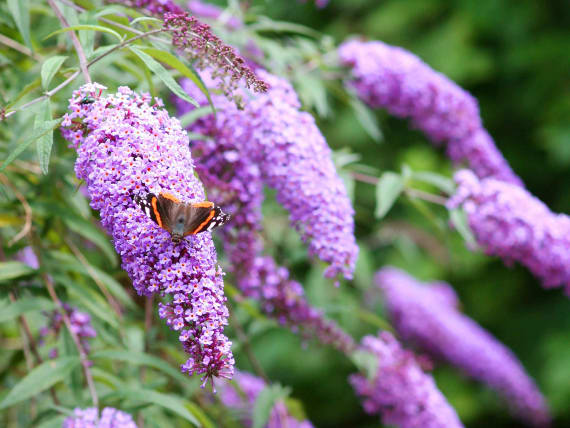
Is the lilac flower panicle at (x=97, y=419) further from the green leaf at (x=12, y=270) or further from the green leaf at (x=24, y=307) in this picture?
the green leaf at (x=12, y=270)

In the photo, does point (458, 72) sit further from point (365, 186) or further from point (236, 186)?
point (236, 186)

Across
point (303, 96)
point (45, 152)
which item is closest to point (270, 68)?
point (303, 96)

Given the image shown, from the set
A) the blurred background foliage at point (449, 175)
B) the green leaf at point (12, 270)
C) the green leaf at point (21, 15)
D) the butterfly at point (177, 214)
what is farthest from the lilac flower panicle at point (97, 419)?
the blurred background foliage at point (449, 175)

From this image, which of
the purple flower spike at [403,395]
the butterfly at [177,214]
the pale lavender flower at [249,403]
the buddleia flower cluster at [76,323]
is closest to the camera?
the butterfly at [177,214]

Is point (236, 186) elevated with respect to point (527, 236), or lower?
elevated

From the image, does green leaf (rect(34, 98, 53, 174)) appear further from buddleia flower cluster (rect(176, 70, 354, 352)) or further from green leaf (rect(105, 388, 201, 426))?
green leaf (rect(105, 388, 201, 426))

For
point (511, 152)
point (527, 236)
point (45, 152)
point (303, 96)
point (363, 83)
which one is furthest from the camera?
point (511, 152)

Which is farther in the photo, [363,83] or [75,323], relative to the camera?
[363,83]
